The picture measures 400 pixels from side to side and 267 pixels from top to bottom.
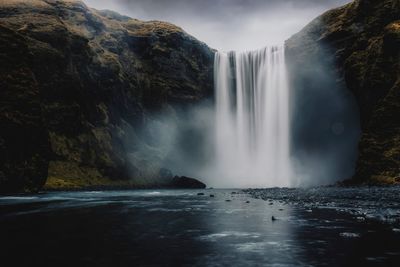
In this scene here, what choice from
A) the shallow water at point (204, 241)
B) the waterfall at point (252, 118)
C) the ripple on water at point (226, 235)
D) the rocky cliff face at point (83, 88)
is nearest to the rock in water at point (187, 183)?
the rocky cliff face at point (83, 88)

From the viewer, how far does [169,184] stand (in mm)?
102875

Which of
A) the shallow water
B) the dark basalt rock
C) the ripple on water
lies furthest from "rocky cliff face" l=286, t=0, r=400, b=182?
the ripple on water

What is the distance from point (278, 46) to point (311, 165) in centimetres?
3356

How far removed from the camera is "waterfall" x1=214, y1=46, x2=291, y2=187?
10000cm

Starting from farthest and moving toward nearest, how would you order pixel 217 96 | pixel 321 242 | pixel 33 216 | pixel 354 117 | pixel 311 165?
pixel 217 96, pixel 311 165, pixel 354 117, pixel 33 216, pixel 321 242

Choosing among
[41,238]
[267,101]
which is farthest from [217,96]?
[41,238]

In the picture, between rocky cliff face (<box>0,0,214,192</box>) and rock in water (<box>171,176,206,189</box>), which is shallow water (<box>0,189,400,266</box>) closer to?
rocky cliff face (<box>0,0,214,192</box>)

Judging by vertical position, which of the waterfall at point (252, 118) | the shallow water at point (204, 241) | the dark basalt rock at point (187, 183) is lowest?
the shallow water at point (204, 241)

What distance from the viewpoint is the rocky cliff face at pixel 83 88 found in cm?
6366

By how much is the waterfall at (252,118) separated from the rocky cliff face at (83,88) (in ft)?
33.7

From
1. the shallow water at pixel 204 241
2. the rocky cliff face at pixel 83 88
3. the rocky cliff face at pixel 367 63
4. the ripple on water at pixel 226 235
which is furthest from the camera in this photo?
the rocky cliff face at pixel 83 88

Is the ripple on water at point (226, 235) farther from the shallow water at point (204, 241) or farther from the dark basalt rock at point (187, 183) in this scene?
the dark basalt rock at point (187, 183)

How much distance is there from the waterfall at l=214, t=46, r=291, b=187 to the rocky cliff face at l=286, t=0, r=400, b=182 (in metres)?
7.79

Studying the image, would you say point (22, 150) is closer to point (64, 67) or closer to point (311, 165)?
point (64, 67)
